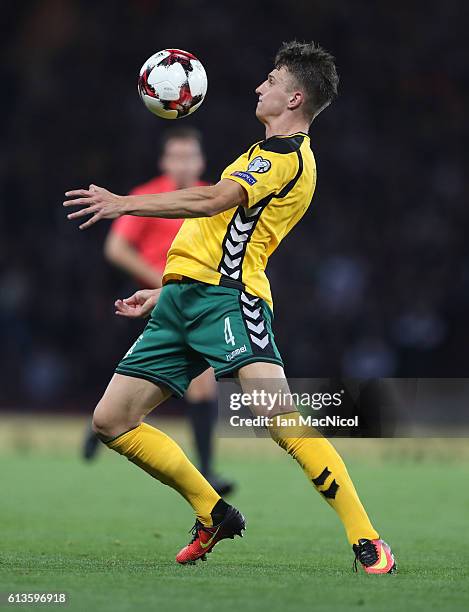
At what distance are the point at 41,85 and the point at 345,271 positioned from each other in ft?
17.8

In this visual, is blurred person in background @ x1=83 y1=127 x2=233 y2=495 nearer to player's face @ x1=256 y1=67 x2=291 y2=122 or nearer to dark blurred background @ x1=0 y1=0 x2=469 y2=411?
player's face @ x1=256 y1=67 x2=291 y2=122

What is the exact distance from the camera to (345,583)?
509 cm

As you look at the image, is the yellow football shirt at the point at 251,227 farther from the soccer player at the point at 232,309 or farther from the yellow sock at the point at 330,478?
the yellow sock at the point at 330,478

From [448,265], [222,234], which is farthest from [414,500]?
[448,265]

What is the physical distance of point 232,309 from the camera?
566cm

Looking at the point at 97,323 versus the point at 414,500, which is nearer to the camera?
the point at 414,500

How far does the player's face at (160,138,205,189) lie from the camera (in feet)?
30.0

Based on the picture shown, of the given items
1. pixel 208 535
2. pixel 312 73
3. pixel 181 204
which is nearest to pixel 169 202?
pixel 181 204

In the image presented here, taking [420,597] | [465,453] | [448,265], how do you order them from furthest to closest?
[448,265] → [465,453] → [420,597]

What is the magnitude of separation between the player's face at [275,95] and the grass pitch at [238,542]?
2016mm

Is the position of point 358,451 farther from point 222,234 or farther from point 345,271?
point 222,234

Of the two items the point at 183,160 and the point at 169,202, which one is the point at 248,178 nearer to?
the point at 169,202

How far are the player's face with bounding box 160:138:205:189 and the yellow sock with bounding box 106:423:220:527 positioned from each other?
3.55 metres

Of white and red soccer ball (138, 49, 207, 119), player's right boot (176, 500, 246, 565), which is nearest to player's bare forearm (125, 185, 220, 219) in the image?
white and red soccer ball (138, 49, 207, 119)
